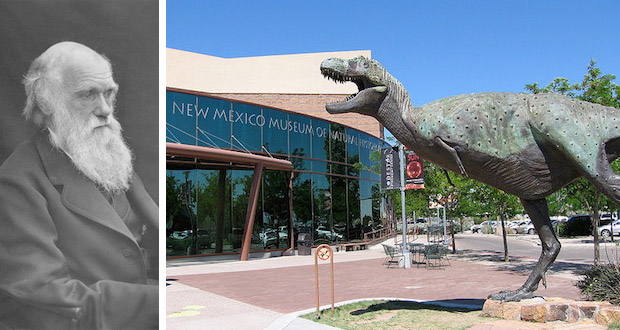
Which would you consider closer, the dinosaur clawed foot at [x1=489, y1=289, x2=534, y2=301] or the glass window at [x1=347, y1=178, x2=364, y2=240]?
the dinosaur clawed foot at [x1=489, y1=289, x2=534, y2=301]

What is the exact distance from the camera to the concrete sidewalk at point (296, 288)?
8.46 meters

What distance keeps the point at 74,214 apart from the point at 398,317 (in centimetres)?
508

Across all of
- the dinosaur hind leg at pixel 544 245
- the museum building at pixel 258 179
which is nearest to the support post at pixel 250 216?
the museum building at pixel 258 179

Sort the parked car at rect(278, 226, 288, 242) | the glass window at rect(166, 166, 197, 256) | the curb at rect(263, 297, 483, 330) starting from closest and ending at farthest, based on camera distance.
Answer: the curb at rect(263, 297, 483, 330) → the glass window at rect(166, 166, 197, 256) → the parked car at rect(278, 226, 288, 242)

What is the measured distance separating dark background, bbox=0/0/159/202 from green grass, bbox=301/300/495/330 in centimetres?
385

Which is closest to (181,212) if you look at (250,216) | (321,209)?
(250,216)

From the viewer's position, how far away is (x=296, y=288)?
12.2m

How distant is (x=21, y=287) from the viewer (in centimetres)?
442

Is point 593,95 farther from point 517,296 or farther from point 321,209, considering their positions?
point 321,209

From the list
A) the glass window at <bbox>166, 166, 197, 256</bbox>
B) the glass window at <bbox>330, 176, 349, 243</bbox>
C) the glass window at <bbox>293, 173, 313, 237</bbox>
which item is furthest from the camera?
the glass window at <bbox>330, 176, 349, 243</bbox>

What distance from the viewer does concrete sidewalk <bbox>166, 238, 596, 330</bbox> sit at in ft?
27.8

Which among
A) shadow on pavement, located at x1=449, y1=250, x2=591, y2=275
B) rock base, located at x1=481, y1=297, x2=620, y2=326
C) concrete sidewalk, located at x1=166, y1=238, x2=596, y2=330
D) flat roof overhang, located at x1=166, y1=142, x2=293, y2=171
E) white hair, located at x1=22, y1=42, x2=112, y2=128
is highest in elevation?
flat roof overhang, located at x1=166, y1=142, x2=293, y2=171

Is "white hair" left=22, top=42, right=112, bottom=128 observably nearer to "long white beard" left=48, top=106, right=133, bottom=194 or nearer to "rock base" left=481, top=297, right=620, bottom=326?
"long white beard" left=48, top=106, right=133, bottom=194

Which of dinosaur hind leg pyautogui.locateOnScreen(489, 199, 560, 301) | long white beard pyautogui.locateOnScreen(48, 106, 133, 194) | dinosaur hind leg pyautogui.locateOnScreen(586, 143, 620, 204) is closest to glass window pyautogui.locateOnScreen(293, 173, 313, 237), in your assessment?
dinosaur hind leg pyautogui.locateOnScreen(489, 199, 560, 301)
